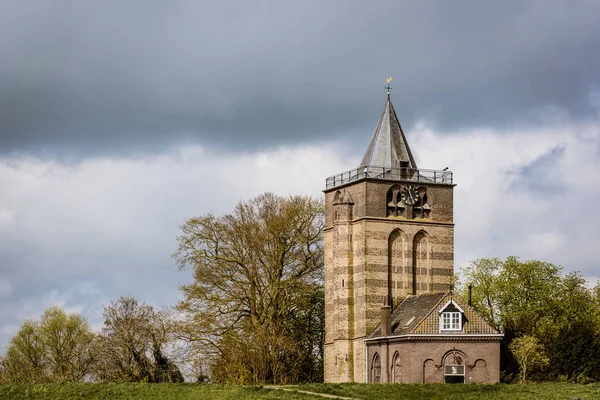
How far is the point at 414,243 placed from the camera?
238 feet

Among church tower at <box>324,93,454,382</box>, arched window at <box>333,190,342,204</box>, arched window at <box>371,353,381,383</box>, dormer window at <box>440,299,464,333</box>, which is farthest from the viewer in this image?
arched window at <box>333,190,342,204</box>

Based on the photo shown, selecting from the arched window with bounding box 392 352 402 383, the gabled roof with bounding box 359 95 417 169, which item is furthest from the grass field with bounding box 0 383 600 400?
the gabled roof with bounding box 359 95 417 169

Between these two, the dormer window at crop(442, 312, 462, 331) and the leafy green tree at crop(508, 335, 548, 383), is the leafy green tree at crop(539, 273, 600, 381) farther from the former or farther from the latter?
the dormer window at crop(442, 312, 462, 331)

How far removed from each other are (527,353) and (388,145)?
15.5 metres

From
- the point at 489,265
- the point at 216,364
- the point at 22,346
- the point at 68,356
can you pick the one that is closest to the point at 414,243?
the point at 489,265

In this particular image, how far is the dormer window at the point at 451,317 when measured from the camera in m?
65.4

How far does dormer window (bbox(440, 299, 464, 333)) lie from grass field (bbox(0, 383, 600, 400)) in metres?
8.78

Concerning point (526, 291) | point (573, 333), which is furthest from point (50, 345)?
point (573, 333)

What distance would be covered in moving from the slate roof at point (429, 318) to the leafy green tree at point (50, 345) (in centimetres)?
2594

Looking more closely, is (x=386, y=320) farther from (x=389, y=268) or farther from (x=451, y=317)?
(x=389, y=268)

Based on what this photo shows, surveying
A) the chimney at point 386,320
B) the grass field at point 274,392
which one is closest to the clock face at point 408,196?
the chimney at point 386,320

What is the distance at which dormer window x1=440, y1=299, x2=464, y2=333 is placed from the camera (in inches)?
2576

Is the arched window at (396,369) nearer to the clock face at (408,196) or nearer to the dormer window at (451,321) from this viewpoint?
the dormer window at (451,321)

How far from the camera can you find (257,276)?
76062mm
